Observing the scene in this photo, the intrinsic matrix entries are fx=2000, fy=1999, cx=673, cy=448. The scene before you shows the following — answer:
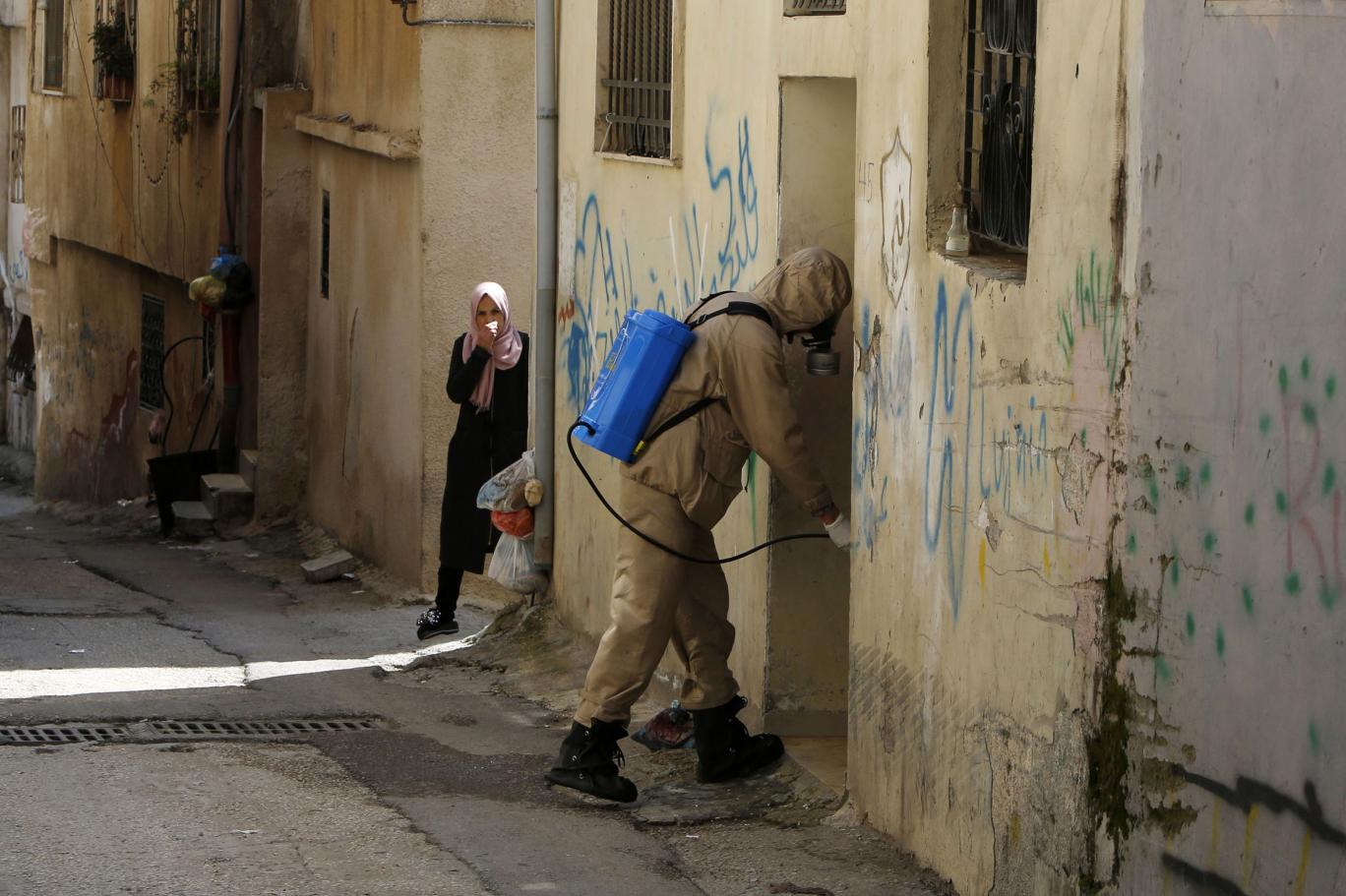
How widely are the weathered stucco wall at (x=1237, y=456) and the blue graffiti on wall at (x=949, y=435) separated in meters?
0.97

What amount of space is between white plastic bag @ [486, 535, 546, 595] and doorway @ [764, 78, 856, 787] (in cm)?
Result: 249

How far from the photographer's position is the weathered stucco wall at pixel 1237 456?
374 cm

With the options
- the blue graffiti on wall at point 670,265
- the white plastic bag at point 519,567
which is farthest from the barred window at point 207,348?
the blue graffiti on wall at point 670,265

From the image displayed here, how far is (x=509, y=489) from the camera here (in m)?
8.90

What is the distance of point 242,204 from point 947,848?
455 inches

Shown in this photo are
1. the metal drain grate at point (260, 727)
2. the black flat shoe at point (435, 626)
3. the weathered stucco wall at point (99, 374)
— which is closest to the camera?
the metal drain grate at point (260, 727)

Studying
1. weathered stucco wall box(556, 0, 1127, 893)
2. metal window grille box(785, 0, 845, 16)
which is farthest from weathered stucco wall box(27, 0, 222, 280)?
metal window grille box(785, 0, 845, 16)

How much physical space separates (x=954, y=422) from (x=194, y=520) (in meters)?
10.9

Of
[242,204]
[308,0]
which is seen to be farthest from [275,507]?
[308,0]

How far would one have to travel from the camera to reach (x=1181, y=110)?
13.1ft

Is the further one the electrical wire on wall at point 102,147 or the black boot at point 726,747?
the electrical wire on wall at point 102,147

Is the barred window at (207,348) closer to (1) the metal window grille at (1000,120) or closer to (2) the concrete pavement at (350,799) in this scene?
(2) the concrete pavement at (350,799)

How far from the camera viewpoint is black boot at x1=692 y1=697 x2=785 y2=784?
20.9 feet

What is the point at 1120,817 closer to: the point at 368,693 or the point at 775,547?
the point at 775,547
